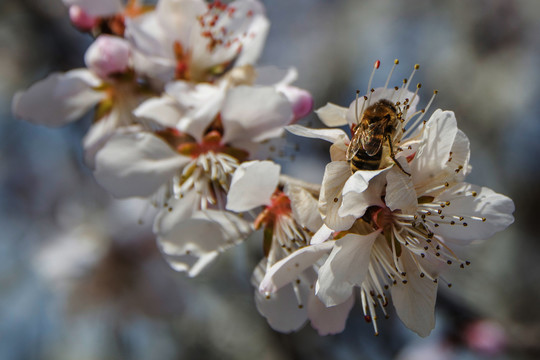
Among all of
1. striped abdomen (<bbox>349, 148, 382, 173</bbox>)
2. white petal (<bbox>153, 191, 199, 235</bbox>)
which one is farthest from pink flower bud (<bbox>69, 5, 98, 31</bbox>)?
striped abdomen (<bbox>349, 148, 382, 173</bbox>)

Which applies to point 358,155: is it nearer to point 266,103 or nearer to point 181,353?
point 266,103

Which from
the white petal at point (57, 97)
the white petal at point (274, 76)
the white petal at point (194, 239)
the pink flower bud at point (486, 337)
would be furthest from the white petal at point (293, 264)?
the pink flower bud at point (486, 337)

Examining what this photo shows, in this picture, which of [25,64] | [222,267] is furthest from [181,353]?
[25,64]

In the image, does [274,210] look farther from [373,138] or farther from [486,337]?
[486,337]

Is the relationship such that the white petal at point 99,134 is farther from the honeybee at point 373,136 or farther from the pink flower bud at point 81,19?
the honeybee at point 373,136

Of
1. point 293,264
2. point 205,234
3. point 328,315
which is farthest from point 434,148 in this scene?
point 205,234
